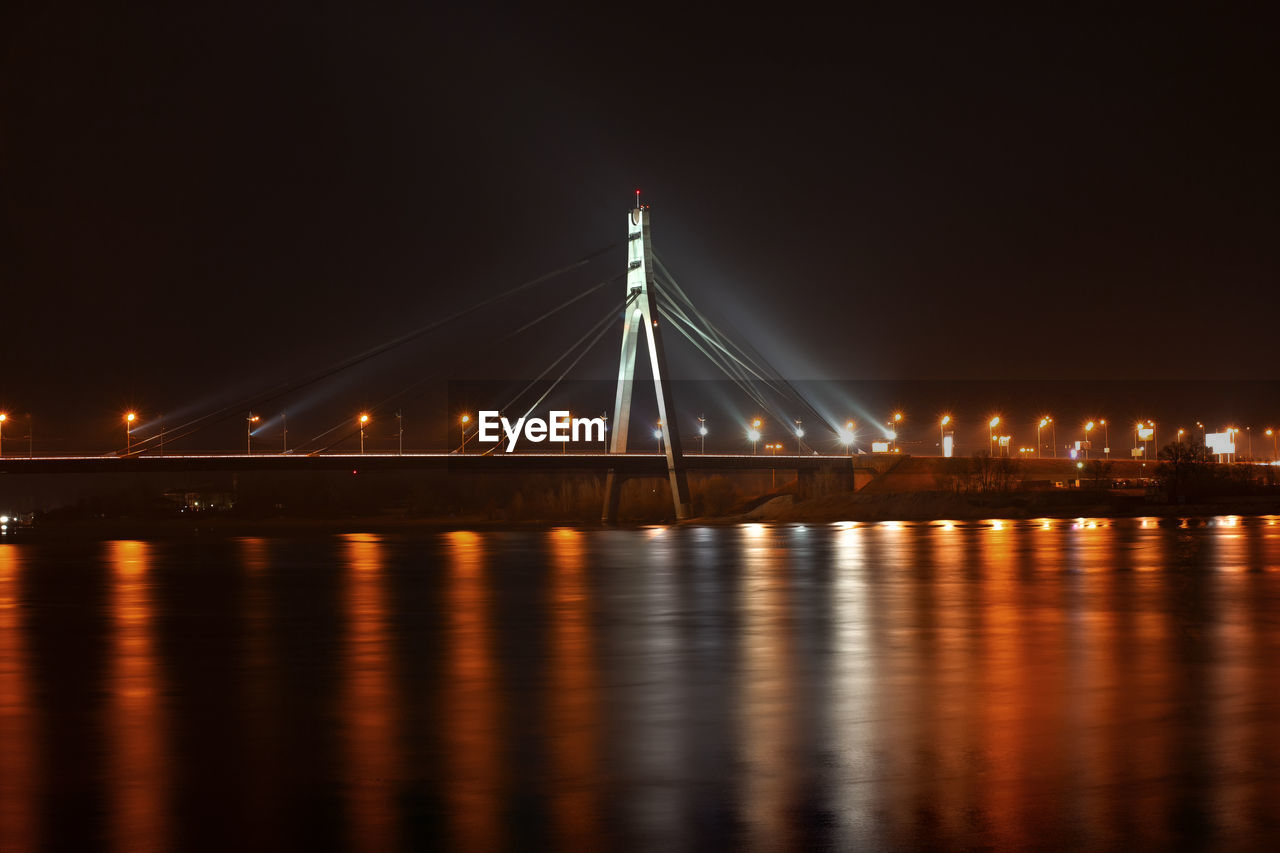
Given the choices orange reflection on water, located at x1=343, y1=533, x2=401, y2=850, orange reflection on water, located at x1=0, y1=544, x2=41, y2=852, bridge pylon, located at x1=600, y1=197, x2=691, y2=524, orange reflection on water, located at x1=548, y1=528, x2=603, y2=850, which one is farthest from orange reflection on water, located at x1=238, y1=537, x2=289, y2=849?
bridge pylon, located at x1=600, y1=197, x2=691, y2=524

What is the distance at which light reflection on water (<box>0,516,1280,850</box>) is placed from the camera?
7.36 metres

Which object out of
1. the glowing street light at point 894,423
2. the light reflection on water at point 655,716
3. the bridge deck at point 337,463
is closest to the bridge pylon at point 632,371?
the bridge deck at point 337,463

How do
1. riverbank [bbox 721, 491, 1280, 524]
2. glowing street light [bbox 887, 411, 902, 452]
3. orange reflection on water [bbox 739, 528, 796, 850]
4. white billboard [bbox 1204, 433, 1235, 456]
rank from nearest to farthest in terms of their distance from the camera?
1. orange reflection on water [bbox 739, 528, 796, 850]
2. riverbank [bbox 721, 491, 1280, 524]
3. glowing street light [bbox 887, 411, 902, 452]
4. white billboard [bbox 1204, 433, 1235, 456]

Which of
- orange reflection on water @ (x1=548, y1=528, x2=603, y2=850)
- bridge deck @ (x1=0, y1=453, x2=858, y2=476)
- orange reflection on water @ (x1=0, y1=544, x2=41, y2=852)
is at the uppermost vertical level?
bridge deck @ (x1=0, y1=453, x2=858, y2=476)

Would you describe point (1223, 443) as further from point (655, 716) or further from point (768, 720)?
point (655, 716)

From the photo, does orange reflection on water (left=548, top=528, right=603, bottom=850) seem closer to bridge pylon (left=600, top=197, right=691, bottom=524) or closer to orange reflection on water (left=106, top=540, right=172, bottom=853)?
orange reflection on water (left=106, top=540, right=172, bottom=853)

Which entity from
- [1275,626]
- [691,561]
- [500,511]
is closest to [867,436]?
[500,511]

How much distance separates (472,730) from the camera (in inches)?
392

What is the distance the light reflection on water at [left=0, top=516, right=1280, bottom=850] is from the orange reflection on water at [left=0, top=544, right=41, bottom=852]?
0.14 ft

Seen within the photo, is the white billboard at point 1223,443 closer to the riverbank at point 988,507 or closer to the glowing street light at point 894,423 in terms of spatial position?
the glowing street light at point 894,423

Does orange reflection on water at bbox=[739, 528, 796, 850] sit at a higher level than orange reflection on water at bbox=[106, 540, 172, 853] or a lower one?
lower

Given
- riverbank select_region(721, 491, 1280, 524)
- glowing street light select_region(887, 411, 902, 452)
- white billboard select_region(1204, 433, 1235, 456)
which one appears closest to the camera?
riverbank select_region(721, 491, 1280, 524)

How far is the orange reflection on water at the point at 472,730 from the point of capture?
7.34 metres

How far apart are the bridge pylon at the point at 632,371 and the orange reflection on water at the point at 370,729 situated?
142 ft
